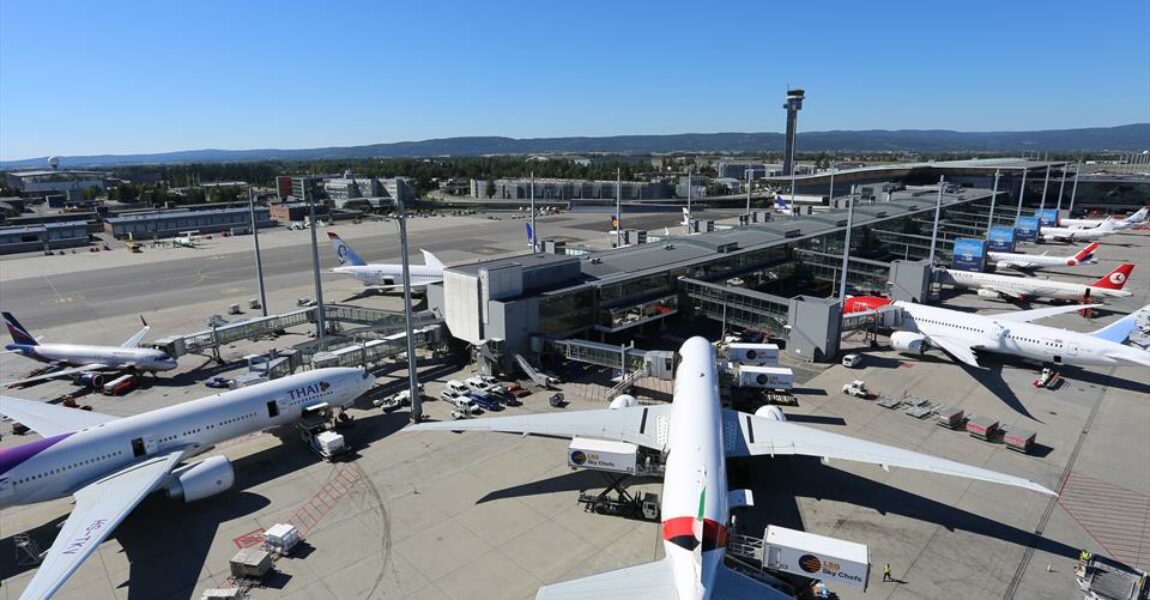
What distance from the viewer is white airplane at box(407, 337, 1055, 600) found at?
21297 millimetres

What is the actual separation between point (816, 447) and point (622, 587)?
51.6 feet

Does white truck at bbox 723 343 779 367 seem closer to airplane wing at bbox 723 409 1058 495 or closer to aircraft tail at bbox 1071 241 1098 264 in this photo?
airplane wing at bbox 723 409 1058 495

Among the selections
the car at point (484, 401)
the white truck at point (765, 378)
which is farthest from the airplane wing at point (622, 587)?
the white truck at point (765, 378)

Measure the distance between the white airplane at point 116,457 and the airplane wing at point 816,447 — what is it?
2770cm

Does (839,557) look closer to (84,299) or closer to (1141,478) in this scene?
(1141,478)

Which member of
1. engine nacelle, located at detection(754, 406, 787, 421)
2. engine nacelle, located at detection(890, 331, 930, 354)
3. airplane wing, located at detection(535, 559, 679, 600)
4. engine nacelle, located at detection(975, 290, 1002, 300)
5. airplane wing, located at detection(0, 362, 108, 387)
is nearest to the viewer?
airplane wing, located at detection(535, 559, 679, 600)

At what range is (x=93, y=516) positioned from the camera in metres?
27.2

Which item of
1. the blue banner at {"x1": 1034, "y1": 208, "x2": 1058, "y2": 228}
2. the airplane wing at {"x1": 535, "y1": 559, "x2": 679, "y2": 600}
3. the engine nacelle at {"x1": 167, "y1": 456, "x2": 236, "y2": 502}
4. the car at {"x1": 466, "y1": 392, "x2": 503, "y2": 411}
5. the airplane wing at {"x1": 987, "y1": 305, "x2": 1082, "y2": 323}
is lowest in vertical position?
the car at {"x1": 466, "y1": 392, "x2": 503, "y2": 411}

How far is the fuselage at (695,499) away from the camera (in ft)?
71.0

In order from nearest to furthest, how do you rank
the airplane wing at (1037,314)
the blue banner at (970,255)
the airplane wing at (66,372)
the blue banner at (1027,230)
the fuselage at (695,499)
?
the fuselage at (695,499)
the airplane wing at (66,372)
the airplane wing at (1037,314)
the blue banner at (970,255)
the blue banner at (1027,230)

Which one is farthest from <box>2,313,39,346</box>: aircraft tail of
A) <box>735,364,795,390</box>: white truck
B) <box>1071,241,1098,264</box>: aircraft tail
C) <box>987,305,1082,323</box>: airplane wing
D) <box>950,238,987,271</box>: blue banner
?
<box>1071,241,1098,264</box>: aircraft tail

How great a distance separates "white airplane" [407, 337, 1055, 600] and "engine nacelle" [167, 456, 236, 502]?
35.3ft

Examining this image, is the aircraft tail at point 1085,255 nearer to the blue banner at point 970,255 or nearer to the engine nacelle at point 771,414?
the blue banner at point 970,255

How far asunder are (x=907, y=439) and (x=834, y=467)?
7300mm
